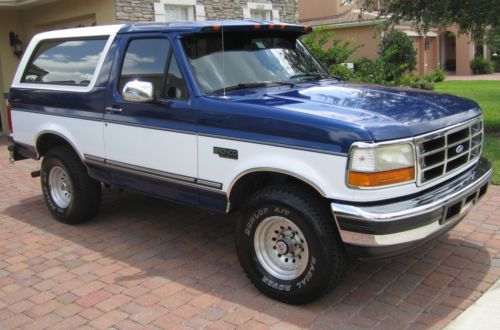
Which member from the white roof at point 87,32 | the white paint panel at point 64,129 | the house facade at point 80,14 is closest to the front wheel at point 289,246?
the white paint panel at point 64,129

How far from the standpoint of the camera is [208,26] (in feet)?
14.7

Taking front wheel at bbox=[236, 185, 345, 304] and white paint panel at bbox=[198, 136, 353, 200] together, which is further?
front wheel at bbox=[236, 185, 345, 304]

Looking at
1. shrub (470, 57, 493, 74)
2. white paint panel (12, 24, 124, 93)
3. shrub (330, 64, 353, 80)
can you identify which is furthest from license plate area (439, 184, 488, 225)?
shrub (470, 57, 493, 74)

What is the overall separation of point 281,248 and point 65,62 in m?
3.39

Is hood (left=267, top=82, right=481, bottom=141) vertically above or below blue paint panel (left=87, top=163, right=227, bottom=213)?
above

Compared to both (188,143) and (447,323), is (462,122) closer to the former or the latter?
(447,323)

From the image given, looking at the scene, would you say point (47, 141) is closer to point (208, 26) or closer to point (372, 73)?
point (208, 26)

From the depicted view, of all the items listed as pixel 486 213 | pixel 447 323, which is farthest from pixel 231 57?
pixel 486 213

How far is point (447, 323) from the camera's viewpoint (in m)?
3.60

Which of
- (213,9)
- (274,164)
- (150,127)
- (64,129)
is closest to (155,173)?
(150,127)

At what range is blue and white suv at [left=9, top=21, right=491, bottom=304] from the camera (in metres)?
3.46

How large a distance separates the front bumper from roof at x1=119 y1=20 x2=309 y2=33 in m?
1.97

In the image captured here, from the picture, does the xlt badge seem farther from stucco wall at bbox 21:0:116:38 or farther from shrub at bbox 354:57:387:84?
stucco wall at bbox 21:0:116:38

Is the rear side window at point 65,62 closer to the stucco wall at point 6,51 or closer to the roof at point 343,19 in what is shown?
the stucco wall at point 6,51
